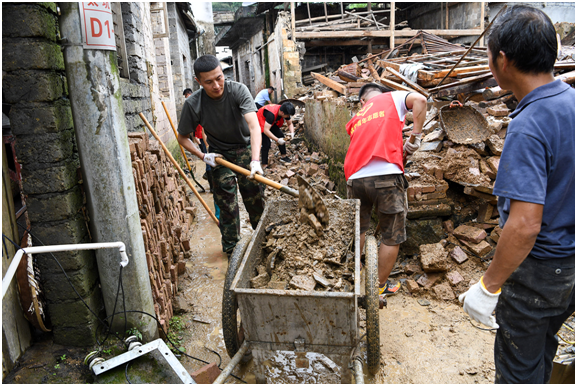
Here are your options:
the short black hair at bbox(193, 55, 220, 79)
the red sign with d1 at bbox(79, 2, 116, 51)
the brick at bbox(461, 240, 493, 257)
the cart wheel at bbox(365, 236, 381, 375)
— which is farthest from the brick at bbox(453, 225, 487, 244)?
the red sign with d1 at bbox(79, 2, 116, 51)

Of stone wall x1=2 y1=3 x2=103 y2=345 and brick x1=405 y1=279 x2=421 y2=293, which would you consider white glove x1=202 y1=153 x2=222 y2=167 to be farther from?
brick x1=405 y1=279 x2=421 y2=293

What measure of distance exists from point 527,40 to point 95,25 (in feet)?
7.54

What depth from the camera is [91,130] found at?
89.7 inches

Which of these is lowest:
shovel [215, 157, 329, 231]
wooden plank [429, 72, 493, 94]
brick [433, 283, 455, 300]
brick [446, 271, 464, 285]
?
brick [433, 283, 455, 300]

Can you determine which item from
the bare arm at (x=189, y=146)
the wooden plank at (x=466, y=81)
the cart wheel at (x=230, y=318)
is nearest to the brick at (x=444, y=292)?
the cart wheel at (x=230, y=318)

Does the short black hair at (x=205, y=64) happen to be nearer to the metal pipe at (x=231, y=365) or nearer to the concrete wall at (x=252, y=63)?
the metal pipe at (x=231, y=365)

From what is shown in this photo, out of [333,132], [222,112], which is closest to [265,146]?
[333,132]

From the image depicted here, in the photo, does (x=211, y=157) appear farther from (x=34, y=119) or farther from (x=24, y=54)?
(x=24, y=54)

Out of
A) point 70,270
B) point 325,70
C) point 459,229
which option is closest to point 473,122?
point 459,229

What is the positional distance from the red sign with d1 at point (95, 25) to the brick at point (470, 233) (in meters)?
3.93

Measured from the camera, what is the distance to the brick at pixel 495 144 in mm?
4359

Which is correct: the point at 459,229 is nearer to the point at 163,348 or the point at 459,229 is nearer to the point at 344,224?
the point at 344,224

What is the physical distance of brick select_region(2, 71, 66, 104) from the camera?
6.93 feet

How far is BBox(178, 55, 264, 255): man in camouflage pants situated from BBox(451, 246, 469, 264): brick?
2207 millimetres
